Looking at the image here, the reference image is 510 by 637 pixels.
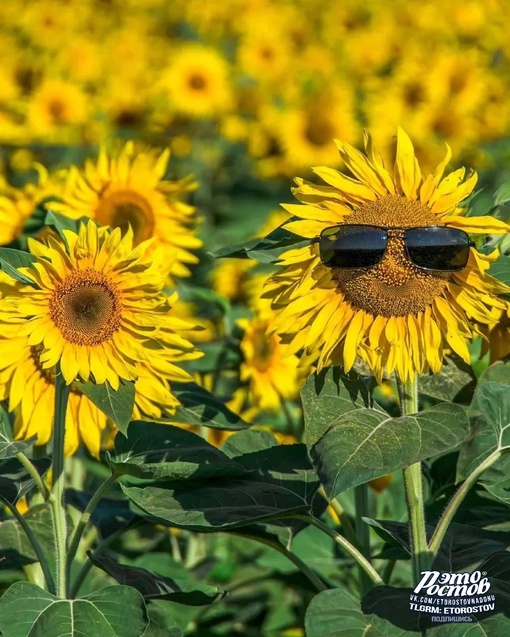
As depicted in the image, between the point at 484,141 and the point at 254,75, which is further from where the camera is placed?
the point at 254,75

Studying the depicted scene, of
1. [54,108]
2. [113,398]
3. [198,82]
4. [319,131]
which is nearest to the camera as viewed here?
[113,398]

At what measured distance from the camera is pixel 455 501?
1.76 m

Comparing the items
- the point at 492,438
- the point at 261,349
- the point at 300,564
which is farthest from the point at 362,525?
the point at 261,349

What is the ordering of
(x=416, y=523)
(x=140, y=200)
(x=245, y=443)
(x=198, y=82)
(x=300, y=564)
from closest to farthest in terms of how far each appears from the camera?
(x=416, y=523)
(x=300, y=564)
(x=245, y=443)
(x=140, y=200)
(x=198, y=82)

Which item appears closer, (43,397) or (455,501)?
(455,501)

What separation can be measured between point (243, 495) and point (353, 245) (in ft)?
1.33

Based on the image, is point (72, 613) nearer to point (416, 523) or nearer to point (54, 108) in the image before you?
point (416, 523)

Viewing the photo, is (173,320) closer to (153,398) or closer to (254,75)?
(153,398)

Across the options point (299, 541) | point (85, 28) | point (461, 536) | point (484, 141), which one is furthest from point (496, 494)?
point (85, 28)

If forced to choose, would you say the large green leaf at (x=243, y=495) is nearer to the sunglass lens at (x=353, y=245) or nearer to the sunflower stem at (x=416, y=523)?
the sunflower stem at (x=416, y=523)

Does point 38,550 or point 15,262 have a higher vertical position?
point 15,262

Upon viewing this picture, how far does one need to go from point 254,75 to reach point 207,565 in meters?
3.67

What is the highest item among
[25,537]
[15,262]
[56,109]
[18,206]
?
[56,109]

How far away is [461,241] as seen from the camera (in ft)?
5.74
